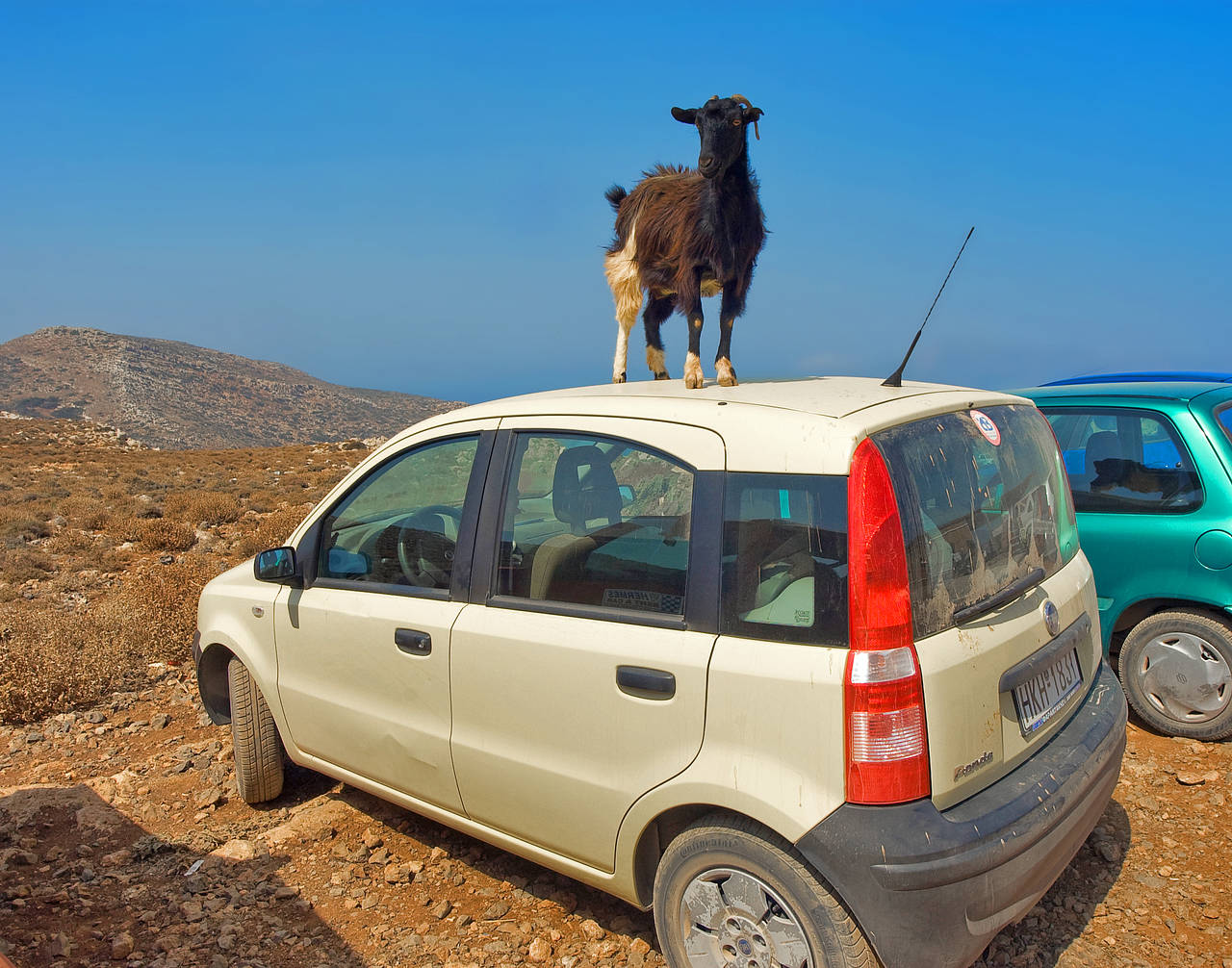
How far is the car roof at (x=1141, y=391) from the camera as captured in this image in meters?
4.21

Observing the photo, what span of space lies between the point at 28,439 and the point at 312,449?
15140mm

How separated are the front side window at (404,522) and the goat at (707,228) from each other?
1223mm

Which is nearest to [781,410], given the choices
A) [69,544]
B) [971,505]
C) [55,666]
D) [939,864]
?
[971,505]

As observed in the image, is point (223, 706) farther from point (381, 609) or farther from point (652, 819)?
point (652, 819)

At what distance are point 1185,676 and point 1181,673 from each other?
2cm

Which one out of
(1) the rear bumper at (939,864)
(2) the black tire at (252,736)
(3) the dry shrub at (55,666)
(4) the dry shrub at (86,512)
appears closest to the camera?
(1) the rear bumper at (939,864)

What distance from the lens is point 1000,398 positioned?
2.80m

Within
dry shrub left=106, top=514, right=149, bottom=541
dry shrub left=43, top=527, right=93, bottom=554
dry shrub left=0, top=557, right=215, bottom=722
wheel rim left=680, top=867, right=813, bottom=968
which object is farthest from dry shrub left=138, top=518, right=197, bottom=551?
wheel rim left=680, top=867, right=813, bottom=968

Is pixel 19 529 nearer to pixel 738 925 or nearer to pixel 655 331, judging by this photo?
pixel 655 331

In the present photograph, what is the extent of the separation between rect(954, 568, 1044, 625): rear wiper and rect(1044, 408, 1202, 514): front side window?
2.18 meters

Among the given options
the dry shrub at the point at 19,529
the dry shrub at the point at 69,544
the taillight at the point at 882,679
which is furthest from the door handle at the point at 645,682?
the dry shrub at the point at 19,529

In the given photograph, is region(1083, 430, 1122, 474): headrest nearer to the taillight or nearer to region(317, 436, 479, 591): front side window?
the taillight

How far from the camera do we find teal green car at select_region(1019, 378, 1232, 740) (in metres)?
3.98

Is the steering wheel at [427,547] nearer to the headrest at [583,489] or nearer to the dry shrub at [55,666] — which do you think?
the headrest at [583,489]
